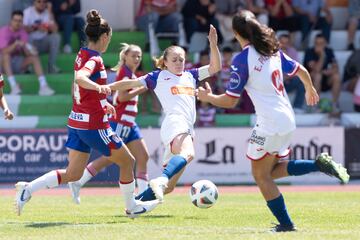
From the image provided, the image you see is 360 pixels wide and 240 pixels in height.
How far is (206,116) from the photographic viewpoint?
753 inches

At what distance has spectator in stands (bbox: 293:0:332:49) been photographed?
70.1 feet

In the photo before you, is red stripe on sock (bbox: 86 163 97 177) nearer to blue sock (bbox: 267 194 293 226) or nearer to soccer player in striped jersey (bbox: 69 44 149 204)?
soccer player in striped jersey (bbox: 69 44 149 204)

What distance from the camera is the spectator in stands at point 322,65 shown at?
66.6 ft

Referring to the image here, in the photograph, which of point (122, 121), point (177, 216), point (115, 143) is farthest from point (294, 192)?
point (115, 143)

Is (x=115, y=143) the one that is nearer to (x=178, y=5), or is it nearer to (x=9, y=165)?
(x=9, y=165)

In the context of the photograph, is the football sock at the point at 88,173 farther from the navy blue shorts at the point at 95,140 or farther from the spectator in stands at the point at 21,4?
the spectator in stands at the point at 21,4

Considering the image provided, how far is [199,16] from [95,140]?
1123 centimetres

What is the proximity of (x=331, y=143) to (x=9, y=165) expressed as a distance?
6.05m

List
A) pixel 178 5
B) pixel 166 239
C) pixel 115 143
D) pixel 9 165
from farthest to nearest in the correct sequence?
pixel 178 5, pixel 9 165, pixel 115 143, pixel 166 239

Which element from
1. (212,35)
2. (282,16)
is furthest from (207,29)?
(212,35)

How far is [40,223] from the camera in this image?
10156mm

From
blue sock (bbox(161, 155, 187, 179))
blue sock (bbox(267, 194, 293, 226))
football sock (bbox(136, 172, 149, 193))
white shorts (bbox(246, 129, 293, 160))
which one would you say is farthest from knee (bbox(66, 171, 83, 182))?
football sock (bbox(136, 172, 149, 193))

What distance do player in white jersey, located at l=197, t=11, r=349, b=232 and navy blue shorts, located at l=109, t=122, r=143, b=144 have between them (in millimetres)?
4038

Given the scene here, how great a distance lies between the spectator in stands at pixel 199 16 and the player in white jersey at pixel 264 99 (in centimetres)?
1192
